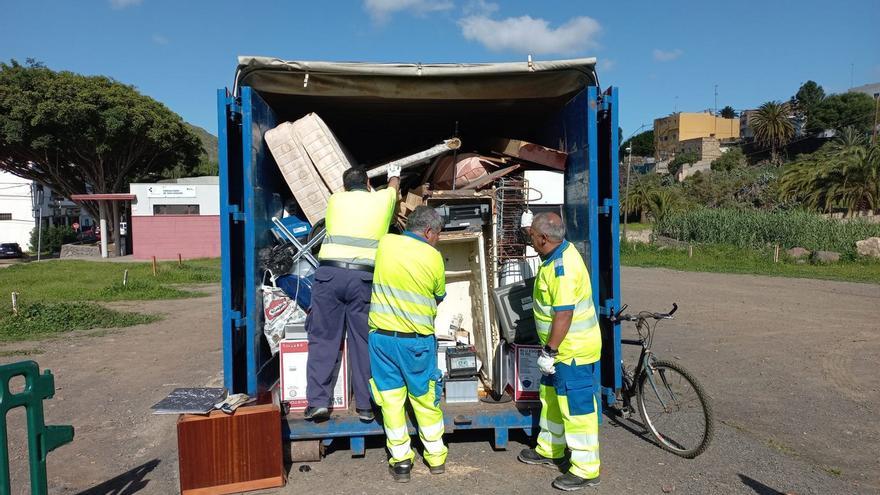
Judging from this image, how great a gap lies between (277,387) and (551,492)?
229 cm

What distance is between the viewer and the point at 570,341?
13.3 ft

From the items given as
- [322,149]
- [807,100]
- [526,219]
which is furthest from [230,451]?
[807,100]

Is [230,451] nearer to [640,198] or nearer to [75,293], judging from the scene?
[75,293]

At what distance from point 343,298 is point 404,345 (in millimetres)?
600

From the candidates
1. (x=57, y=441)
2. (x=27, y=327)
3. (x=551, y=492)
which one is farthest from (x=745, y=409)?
(x=27, y=327)

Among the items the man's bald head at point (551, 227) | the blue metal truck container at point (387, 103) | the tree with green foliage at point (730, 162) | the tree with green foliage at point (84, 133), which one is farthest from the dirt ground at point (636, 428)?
the tree with green foliage at point (730, 162)

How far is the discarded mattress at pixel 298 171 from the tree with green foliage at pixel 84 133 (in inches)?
1068

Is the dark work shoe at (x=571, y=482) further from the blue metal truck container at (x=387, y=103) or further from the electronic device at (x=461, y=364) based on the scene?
the electronic device at (x=461, y=364)

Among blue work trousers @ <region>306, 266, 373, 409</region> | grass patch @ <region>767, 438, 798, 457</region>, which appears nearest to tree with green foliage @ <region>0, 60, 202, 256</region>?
blue work trousers @ <region>306, 266, 373, 409</region>

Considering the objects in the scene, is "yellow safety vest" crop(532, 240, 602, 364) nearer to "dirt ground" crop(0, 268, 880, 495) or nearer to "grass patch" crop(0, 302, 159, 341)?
"dirt ground" crop(0, 268, 880, 495)

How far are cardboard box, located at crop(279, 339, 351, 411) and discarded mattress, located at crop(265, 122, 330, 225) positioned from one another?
1154mm

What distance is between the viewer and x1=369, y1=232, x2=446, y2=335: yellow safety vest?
13.5ft

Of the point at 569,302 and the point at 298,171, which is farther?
the point at 298,171

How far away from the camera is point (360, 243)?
14.7 ft
